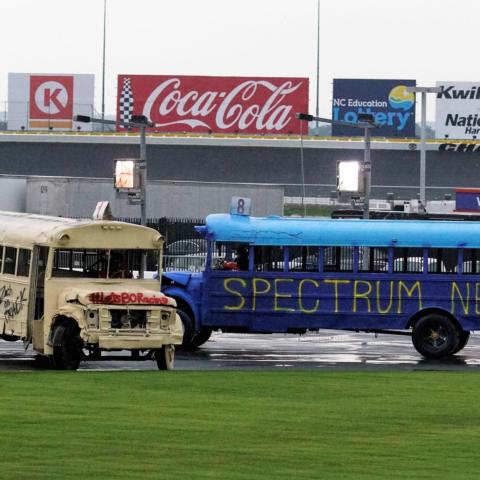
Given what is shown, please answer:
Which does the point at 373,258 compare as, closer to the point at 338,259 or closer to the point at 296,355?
the point at 338,259

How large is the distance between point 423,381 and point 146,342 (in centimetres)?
431

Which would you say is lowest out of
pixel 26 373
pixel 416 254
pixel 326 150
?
pixel 26 373

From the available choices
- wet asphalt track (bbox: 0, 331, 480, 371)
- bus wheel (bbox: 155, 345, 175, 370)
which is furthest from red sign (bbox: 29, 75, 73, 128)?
bus wheel (bbox: 155, 345, 175, 370)

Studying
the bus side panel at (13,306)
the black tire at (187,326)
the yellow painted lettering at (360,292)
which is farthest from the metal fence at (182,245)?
the bus side panel at (13,306)

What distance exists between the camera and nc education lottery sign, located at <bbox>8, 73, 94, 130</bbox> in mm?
93875

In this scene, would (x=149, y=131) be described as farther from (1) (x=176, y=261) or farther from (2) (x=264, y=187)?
(1) (x=176, y=261)

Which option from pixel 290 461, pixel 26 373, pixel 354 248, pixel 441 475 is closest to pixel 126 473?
pixel 290 461

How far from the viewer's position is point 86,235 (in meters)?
24.1

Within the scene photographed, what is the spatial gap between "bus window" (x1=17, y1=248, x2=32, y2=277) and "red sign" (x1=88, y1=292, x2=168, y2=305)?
1.72 m

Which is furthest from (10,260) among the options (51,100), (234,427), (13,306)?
A: (51,100)

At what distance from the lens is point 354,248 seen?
29188 mm

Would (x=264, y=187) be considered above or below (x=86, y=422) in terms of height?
above

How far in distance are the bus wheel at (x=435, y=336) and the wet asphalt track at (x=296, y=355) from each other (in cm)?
26

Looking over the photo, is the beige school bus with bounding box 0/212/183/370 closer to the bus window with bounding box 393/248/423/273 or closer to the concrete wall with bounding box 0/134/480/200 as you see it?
the bus window with bounding box 393/248/423/273
